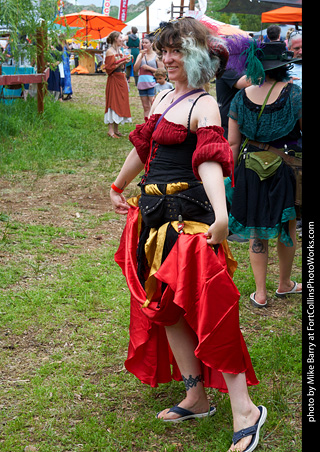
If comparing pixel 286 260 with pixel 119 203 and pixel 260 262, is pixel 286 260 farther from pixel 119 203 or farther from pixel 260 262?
pixel 119 203

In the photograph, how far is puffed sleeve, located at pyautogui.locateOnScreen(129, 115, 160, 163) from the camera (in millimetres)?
2779

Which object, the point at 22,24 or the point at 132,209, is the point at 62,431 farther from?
the point at 22,24

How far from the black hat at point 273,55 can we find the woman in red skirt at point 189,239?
1.23 meters

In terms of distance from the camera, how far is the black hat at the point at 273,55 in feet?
12.5

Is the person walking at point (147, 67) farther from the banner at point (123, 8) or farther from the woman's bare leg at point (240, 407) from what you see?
the banner at point (123, 8)

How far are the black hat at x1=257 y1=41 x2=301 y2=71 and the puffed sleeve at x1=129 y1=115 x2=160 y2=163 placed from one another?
140 cm

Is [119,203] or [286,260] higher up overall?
[119,203]

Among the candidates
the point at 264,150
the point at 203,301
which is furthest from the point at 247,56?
the point at 203,301

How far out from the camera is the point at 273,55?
3859 mm

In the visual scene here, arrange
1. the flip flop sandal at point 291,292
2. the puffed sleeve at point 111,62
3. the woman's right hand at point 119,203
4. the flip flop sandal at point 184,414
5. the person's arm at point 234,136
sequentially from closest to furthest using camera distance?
the flip flop sandal at point 184,414
the woman's right hand at point 119,203
the person's arm at point 234,136
the flip flop sandal at point 291,292
the puffed sleeve at point 111,62

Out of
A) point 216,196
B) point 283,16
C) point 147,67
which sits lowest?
point 147,67

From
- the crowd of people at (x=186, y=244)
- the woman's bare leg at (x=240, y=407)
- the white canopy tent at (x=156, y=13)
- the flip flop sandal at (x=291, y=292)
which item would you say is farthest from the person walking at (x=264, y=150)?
the white canopy tent at (x=156, y=13)

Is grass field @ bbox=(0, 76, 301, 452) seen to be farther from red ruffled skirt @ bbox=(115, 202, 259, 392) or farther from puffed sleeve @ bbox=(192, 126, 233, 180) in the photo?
puffed sleeve @ bbox=(192, 126, 233, 180)

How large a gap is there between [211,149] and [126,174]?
65 centimetres
